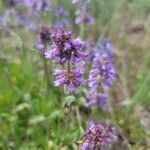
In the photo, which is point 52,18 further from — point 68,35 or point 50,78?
point 68,35

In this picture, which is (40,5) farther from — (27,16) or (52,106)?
(27,16)

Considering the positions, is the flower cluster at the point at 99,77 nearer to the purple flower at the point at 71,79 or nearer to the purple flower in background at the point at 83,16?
the purple flower in background at the point at 83,16

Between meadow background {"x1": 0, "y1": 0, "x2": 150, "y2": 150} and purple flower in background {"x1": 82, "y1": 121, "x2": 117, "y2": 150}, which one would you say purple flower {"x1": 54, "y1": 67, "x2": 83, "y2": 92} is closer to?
purple flower in background {"x1": 82, "y1": 121, "x2": 117, "y2": 150}

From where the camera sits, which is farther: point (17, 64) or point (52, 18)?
point (52, 18)

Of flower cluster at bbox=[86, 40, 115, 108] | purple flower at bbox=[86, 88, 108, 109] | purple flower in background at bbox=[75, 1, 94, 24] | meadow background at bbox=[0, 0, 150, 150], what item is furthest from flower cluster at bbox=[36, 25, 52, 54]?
purple flower in background at bbox=[75, 1, 94, 24]

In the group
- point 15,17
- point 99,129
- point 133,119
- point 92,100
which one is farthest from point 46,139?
point 15,17

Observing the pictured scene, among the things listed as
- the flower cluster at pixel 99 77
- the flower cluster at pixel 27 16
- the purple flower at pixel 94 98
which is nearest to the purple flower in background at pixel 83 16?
the flower cluster at pixel 27 16
